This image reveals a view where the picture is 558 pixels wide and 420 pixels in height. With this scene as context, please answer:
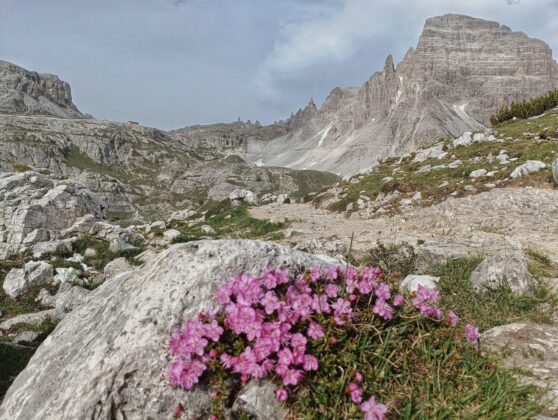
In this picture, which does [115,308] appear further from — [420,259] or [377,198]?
[377,198]

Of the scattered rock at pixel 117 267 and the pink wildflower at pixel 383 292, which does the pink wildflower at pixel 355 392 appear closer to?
the pink wildflower at pixel 383 292

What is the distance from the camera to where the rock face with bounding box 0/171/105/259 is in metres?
21.8

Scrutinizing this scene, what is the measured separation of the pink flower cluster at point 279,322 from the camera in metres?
3.07

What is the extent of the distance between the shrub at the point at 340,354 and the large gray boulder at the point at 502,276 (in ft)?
14.0

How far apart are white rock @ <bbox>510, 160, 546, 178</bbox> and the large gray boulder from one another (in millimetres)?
14915

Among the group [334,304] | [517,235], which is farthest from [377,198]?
[334,304]

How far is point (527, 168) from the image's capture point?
20.2 meters

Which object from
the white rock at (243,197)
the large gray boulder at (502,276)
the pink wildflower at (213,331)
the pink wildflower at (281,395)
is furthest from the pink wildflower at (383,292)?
the white rock at (243,197)

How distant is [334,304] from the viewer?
138 inches

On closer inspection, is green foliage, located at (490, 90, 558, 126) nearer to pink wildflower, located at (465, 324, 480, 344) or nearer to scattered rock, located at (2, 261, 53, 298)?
scattered rock, located at (2, 261, 53, 298)

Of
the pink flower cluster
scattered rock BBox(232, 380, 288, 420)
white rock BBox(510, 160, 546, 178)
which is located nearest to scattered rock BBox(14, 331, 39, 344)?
the pink flower cluster

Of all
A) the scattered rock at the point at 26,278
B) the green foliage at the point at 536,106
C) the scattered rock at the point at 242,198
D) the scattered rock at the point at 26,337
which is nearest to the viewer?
the scattered rock at the point at 26,337

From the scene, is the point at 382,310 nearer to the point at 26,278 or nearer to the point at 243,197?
the point at 26,278

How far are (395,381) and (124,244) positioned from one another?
19.2 m
